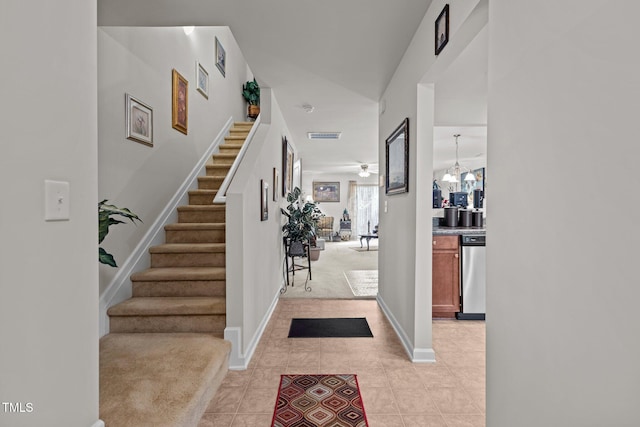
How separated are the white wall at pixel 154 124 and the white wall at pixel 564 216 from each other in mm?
2715

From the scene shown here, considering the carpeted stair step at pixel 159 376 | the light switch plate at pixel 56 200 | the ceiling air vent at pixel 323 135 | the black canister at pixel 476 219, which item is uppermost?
the ceiling air vent at pixel 323 135

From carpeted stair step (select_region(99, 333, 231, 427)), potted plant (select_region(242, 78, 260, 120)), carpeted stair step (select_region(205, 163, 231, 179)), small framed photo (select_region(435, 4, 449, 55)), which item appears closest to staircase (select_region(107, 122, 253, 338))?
carpeted stair step (select_region(99, 333, 231, 427))

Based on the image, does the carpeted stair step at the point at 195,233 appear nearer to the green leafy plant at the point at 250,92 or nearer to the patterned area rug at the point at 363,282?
the patterned area rug at the point at 363,282

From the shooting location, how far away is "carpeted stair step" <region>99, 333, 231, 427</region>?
159cm

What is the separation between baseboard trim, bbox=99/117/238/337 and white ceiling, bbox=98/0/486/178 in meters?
1.55

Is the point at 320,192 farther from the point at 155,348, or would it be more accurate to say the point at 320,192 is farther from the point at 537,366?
the point at 537,366

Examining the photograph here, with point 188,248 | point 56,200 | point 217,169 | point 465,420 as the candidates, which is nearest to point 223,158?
point 217,169

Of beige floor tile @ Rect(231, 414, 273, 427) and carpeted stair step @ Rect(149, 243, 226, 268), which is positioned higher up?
carpeted stair step @ Rect(149, 243, 226, 268)

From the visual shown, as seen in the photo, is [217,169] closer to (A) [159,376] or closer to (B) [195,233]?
(B) [195,233]

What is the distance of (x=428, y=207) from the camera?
2482 millimetres

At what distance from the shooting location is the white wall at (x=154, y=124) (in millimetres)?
2609

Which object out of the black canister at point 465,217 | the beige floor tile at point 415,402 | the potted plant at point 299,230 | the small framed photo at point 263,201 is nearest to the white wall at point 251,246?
the small framed photo at point 263,201

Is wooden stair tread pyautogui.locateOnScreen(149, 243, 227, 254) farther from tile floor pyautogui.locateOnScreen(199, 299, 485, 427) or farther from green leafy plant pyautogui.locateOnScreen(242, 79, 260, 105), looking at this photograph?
green leafy plant pyautogui.locateOnScreen(242, 79, 260, 105)

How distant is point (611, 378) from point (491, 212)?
73 centimetres
